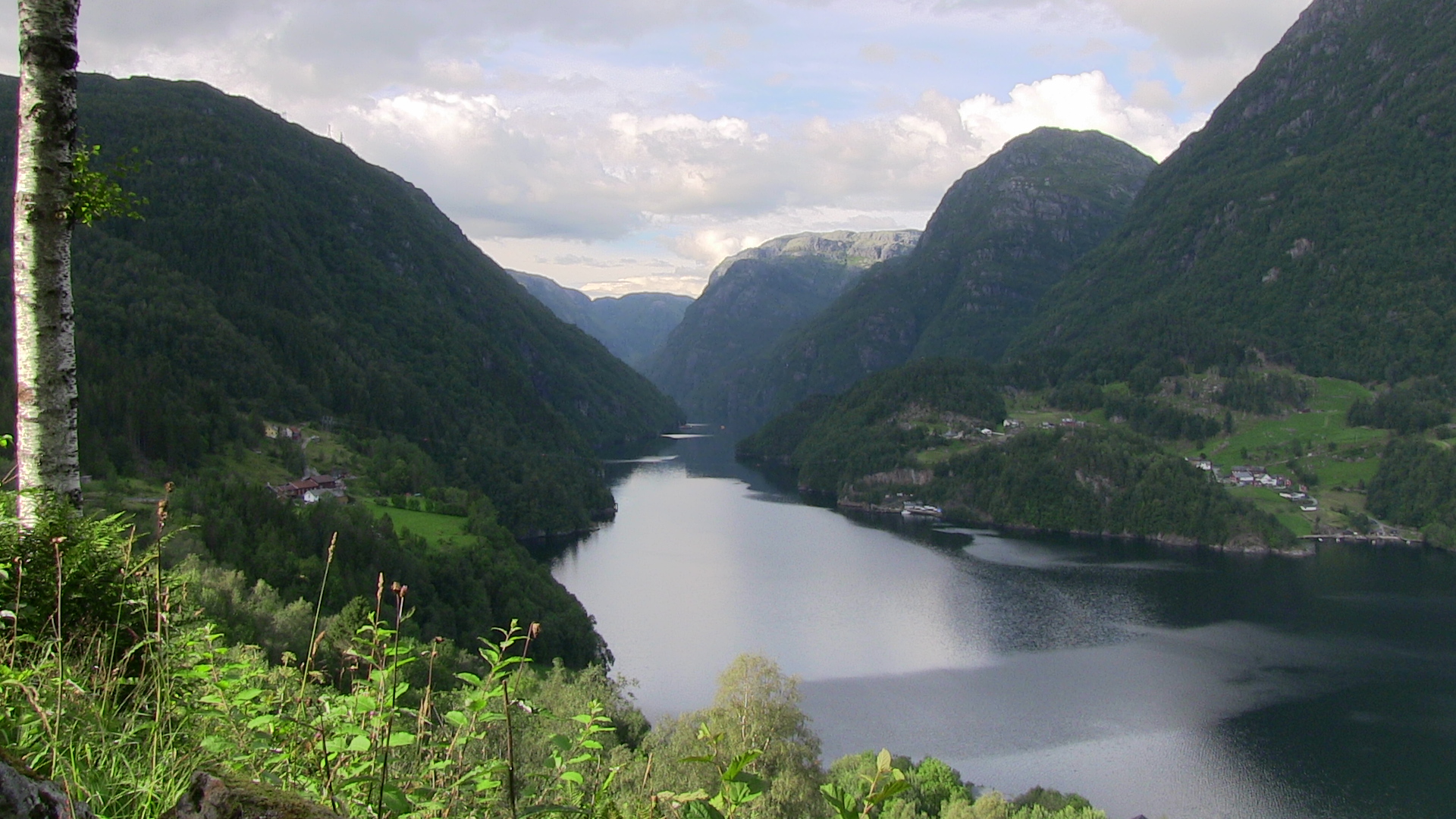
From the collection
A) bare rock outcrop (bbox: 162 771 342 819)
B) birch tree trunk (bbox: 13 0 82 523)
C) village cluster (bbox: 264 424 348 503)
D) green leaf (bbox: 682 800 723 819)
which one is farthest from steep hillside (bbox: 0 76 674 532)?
green leaf (bbox: 682 800 723 819)

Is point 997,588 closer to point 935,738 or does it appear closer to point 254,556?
point 935,738

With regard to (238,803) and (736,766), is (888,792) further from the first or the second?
(238,803)

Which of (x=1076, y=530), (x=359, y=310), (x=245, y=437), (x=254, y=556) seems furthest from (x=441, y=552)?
(x=359, y=310)

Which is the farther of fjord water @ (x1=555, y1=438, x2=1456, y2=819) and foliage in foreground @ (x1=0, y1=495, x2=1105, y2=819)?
fjord water @ (x1=555, y1=438, x2=1456, y2=819)

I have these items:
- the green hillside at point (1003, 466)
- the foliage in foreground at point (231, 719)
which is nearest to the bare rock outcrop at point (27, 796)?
the foliage in foreground at point (231, 719)

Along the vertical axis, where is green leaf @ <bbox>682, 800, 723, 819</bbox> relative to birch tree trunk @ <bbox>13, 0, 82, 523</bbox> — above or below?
below

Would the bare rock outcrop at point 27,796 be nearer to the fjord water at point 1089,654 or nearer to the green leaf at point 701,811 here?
the green leaf at point 701,811

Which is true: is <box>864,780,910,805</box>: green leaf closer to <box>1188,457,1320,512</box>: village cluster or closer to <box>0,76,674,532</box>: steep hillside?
<box>0,76,674,532</box>: steep hillside
